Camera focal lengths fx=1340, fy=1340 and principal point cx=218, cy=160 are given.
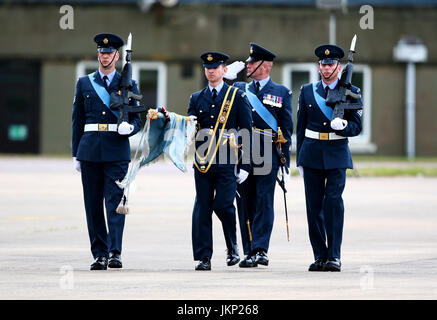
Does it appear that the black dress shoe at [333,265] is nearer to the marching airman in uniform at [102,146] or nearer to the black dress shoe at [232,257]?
the black dress shoe at [232,257]

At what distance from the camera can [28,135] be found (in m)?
37.7

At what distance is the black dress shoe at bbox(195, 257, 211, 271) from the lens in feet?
39.1

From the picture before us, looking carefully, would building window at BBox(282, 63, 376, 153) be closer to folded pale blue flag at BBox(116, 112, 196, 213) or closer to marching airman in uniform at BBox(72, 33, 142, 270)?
folded pale blue flag at BBox(116, 112, 196, 213)

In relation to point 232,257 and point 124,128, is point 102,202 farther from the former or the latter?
point 232,257

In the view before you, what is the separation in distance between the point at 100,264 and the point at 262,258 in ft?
4.96

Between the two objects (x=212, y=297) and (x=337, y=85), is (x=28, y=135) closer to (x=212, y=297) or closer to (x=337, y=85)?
(x=337, y=85)

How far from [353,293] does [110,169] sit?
10.5ft

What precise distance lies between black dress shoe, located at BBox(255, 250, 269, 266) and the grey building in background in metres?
24.9

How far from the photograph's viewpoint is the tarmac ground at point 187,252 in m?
10.1

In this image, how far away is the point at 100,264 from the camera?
11.9 metres

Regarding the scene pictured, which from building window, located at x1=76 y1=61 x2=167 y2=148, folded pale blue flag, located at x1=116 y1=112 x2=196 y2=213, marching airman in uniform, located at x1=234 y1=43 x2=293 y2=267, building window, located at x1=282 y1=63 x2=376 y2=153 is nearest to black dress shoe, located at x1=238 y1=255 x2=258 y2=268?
marching airman in uniform, located at x1=234 y1=43 x2=293 y2=267

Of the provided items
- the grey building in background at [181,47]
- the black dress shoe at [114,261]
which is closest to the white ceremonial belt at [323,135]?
the black dress shoe at [114,261]

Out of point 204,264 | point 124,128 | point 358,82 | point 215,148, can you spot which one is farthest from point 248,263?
point 358,82
